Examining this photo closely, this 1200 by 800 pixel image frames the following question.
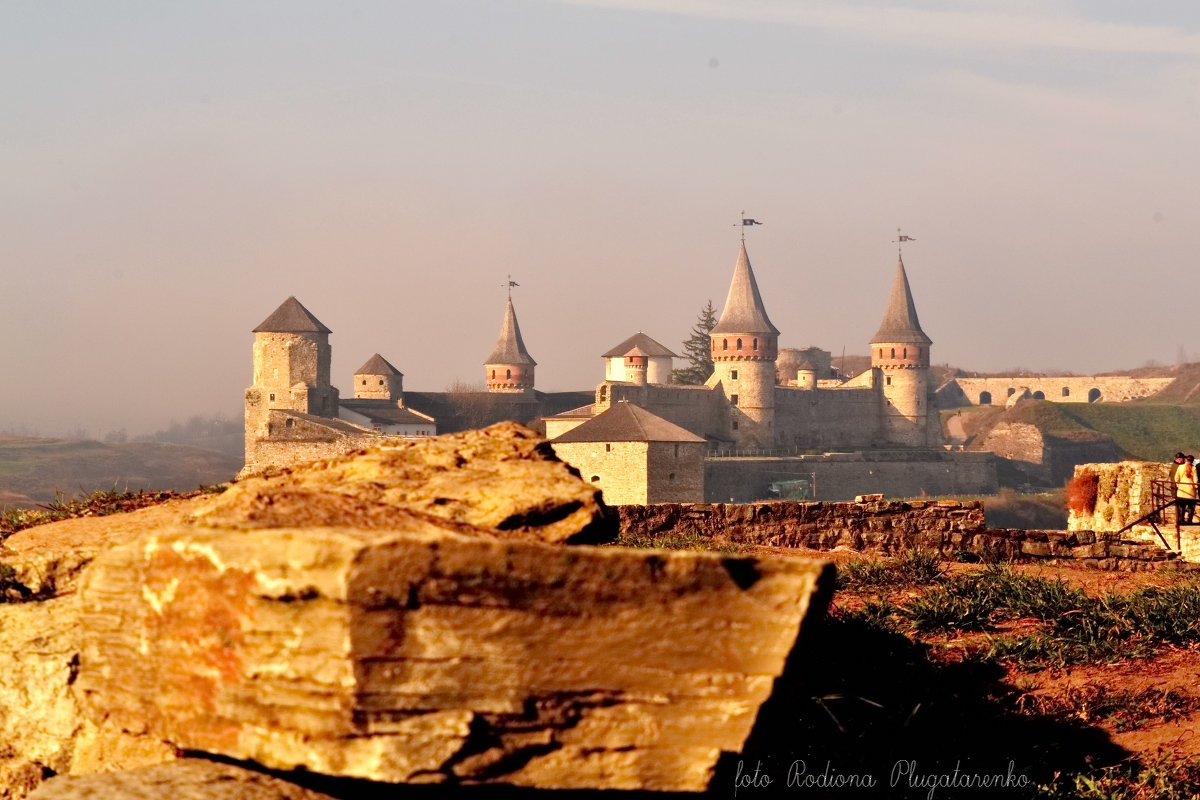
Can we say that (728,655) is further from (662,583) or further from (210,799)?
(210,799)

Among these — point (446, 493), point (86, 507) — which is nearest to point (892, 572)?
point (86, 507)

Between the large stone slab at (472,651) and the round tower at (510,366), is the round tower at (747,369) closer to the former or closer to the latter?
the round tower at (510,366)

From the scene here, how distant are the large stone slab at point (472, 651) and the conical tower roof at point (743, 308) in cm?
8171

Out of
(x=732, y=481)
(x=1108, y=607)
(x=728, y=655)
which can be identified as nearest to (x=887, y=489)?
(x=732, y=481)

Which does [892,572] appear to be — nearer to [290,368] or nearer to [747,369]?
[290,368]

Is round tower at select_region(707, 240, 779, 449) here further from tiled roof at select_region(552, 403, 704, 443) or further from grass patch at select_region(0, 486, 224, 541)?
grass patch at select_region(0, 486, 224, 541)

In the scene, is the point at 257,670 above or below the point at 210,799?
above

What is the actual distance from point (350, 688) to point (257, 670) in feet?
0.81

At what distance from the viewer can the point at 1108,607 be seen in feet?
25.7

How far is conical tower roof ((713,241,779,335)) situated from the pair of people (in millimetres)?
72220

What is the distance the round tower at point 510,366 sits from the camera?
88938mm

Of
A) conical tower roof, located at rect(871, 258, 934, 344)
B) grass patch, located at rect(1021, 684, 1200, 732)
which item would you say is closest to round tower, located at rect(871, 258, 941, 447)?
conical tower roof, located at rect(871, 258, 934, 344)

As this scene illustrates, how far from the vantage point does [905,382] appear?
9031 cm

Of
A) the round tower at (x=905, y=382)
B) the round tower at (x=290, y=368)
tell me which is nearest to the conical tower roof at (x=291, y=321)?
the round tower at (x=290, y=368)
